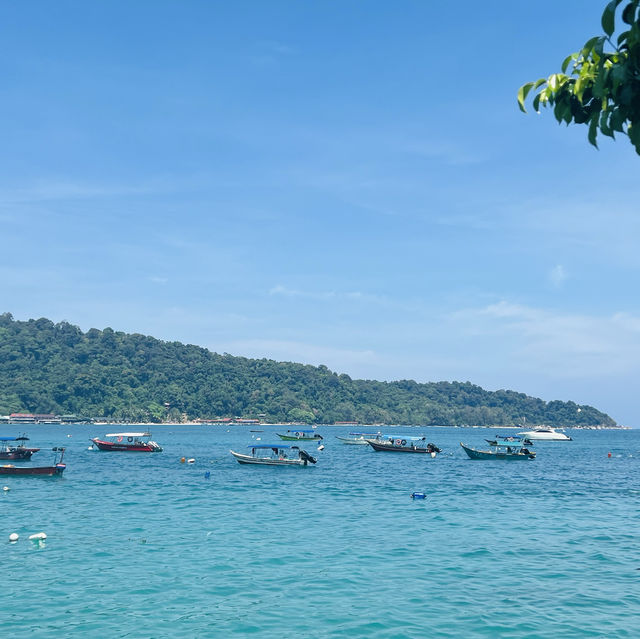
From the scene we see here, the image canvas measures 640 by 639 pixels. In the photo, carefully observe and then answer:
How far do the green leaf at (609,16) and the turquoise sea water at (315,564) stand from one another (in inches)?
751

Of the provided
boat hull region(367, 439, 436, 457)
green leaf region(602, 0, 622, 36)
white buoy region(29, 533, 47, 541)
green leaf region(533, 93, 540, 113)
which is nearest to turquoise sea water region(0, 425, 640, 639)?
white buoy region(29, 533, 47, 541)

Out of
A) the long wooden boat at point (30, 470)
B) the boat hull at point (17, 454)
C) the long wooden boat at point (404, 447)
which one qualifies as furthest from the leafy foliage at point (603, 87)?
the long wooden boat at point (404, 447)

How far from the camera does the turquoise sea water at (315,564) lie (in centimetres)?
2158

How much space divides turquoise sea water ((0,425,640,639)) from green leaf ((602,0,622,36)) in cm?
1907

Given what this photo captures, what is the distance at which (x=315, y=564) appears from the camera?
2903 centimetres

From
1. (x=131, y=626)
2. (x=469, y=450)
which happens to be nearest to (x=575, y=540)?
(x=131, y=626)

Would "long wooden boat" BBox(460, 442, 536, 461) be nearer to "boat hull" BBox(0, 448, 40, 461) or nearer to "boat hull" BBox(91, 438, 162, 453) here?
"boat hull" BBox(91, 438, 162, 453)

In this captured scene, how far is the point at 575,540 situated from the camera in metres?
35.6

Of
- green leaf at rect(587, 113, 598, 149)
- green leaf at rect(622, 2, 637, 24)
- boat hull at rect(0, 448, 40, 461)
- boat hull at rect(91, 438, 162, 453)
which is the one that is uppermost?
green leaf at rect(622, 2, 637, 24)

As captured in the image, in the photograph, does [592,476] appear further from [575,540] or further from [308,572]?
[308,572]

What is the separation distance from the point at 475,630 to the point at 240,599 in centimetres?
848

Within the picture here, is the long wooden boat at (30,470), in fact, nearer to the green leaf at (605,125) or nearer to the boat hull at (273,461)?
the boat hull at (273,461)

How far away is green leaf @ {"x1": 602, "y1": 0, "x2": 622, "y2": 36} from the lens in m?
6.35

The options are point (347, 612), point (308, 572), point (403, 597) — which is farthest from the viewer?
point (308, 572)
